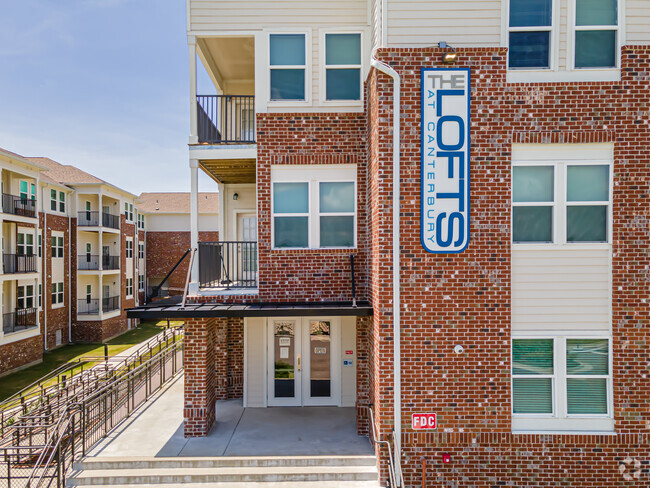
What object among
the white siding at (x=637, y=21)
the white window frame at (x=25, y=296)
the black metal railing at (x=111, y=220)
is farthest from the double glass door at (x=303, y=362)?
the black metal railing at (x=111, y=220)

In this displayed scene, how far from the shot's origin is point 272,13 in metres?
Result: 8.05

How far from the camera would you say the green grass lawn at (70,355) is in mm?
16594

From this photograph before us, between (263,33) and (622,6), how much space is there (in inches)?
262

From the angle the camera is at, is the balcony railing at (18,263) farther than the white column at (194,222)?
Yes

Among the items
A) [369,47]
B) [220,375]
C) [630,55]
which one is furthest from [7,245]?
[630,55]

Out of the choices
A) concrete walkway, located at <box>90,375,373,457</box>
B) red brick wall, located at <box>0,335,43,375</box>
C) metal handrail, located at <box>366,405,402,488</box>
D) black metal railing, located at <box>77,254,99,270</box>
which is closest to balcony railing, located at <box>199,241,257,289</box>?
concrete walkway, located at <box>90,375,373,457</box>

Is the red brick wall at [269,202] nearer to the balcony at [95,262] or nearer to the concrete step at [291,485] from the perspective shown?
the concrete step at [291,485]

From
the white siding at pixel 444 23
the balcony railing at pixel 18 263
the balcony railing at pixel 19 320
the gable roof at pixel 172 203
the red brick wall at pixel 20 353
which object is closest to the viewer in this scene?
the white siding at pixel 444 23

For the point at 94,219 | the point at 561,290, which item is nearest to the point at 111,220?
the point at 94,219

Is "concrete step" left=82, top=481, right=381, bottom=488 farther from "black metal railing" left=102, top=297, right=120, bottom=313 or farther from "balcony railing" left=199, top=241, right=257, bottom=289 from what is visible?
"black metal railing" left=102, top=297, right=120, bottom=313

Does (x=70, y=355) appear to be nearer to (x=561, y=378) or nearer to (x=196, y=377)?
(x=196, y=377)

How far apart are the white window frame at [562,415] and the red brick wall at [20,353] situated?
22.2 metres

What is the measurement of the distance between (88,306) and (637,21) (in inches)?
1197

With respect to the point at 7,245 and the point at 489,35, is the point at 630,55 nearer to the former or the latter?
the point at 489,35
